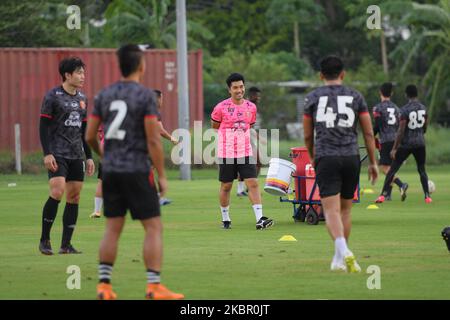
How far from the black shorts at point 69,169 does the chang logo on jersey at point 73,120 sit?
1.35ft

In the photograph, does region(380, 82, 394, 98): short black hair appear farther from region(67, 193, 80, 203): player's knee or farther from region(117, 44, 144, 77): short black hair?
region(117, 44, 144, 77): short black hair

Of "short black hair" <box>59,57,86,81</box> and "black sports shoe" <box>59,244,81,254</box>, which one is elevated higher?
"short black hair" <box>59,57,86,81</box>

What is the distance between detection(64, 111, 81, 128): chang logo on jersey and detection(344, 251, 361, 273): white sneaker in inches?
153

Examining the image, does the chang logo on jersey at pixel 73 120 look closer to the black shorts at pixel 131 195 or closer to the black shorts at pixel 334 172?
the black shorts at pixel 334 172

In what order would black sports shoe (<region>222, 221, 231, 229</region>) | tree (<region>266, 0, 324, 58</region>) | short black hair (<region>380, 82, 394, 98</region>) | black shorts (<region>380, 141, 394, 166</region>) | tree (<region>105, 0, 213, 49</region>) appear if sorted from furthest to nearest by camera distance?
1. tree (<region>266, 0, 324, 58</region>)
2. tree (<region>105, 0, 213, 49</region>)
3. black shorts (<region>380, 141, 394, 166</region>)
4. short black hair (<region>380, 82, 394, 98</region>)
5. black sports shoe (<region>222, 221, 231, 229</region>)

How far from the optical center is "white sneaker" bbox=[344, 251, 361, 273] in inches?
483

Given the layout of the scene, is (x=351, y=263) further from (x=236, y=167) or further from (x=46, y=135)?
(x=236, y=167)

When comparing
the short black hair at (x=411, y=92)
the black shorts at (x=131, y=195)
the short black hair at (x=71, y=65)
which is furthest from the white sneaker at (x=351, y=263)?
the short black hair at (x=411, y=92)

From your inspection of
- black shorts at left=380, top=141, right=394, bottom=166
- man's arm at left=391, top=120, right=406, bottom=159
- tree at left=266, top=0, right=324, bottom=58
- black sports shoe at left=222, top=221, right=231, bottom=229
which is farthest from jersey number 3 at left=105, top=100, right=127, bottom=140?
tree at left=266, top=0, right=324, bottom=58

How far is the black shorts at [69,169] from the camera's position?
14.3 meters

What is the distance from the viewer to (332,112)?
12.5 meters

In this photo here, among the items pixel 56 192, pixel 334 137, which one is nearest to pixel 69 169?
pixel 56 192
